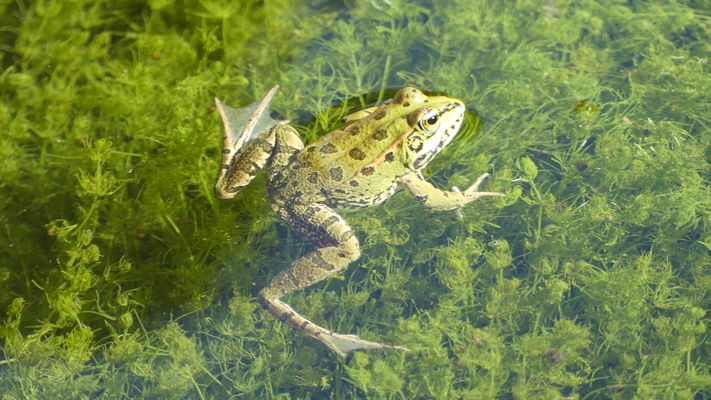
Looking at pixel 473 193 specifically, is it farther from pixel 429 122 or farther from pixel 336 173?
pixel 336 173

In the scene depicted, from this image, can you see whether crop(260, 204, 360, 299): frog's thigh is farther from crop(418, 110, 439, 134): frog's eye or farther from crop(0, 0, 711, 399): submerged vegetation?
crop(418, 110, 439, 134): frog's eye

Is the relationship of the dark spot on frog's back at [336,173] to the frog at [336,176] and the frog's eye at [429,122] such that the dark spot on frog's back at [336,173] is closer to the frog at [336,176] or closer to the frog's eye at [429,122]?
the frog at [336,176]

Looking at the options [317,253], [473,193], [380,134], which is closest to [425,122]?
[380,134]

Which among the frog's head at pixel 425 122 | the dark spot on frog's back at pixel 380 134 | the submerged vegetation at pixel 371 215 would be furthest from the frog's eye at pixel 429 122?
the submerged vegetation at pixel 371 215

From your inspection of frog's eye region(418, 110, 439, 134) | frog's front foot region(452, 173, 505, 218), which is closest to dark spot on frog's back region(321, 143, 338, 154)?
frog's eye region(418, 110, 439, 134)

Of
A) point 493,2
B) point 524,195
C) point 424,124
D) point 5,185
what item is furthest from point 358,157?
point 5,185
